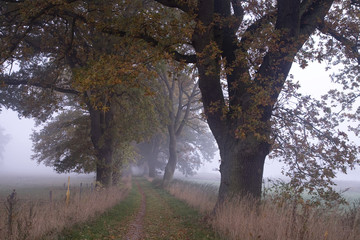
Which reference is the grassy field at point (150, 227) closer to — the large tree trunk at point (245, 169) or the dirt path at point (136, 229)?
the dirt path at point (136, 229)

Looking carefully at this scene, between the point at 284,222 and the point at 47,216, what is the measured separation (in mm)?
6057

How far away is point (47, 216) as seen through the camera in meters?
7.10

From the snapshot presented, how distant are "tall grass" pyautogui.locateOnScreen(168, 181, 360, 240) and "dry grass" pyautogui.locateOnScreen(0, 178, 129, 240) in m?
4.28

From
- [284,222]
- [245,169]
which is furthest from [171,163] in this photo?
[284,222]

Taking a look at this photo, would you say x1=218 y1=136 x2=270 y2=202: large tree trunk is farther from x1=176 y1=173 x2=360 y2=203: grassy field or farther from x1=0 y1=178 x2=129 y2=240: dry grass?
x1=0 y1=178 x2=129 y2=240: dry grass

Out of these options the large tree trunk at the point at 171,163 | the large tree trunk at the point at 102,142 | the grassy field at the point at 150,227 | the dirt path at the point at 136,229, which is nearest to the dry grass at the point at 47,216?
the grassy field at the point at 150,227

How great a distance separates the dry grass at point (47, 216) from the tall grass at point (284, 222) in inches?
169

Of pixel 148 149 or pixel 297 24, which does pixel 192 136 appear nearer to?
pixel 148 149

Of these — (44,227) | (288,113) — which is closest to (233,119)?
(288,113)

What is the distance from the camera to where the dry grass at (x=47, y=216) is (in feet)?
18.0

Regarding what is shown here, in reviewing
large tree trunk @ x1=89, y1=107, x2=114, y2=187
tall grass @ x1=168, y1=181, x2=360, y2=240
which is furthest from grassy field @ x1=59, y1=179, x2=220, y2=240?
large tree trunk @ x1=89, y1=107, x2=114, y2=187

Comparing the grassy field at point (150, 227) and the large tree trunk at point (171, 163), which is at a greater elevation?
the large tree trunk at point (171, 163)

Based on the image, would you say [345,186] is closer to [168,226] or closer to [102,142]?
[102,142]

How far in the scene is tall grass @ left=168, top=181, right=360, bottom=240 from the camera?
5172 millimetres
